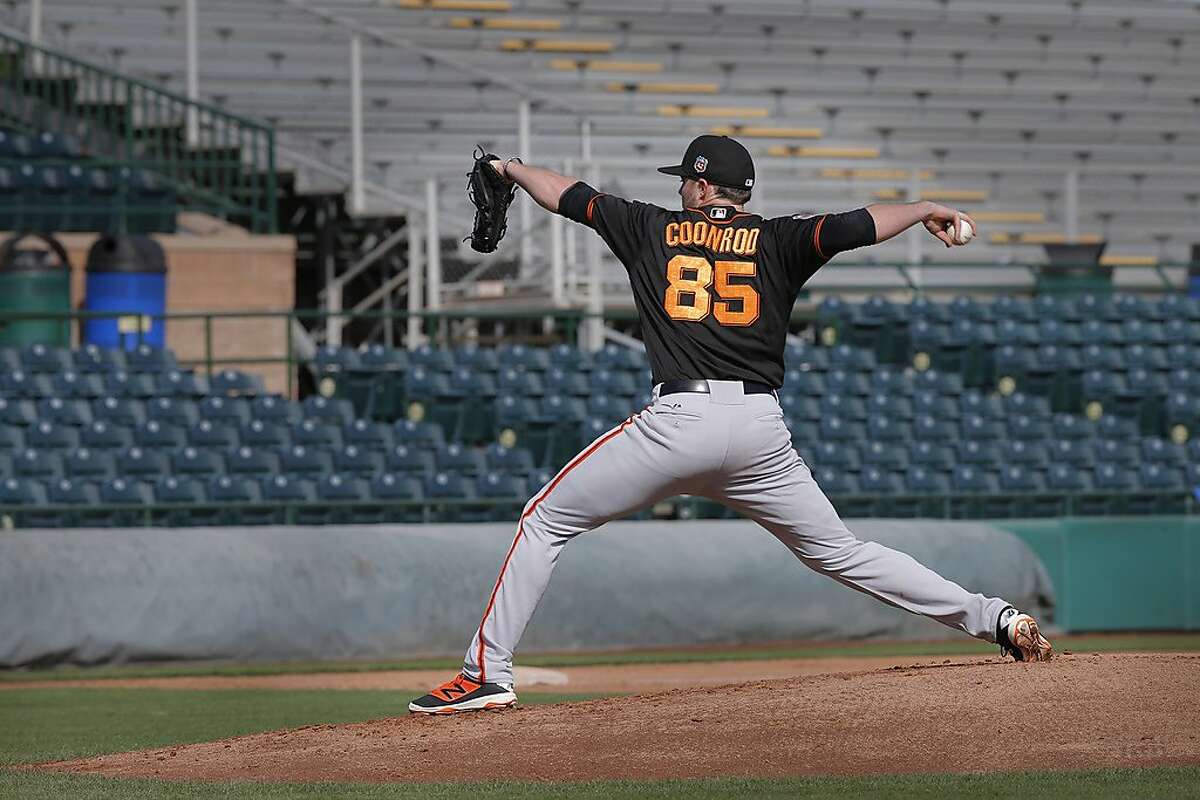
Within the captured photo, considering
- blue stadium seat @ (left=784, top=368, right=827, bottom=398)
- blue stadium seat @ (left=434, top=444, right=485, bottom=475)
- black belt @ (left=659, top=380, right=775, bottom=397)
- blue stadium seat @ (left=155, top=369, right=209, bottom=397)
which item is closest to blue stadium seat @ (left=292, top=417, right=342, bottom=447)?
blue stadium seat @ (left=434, top=444, right=485, bottom=475)

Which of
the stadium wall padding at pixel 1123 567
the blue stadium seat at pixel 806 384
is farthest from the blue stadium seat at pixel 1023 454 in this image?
the stadium wall padding at pixel 1123 567

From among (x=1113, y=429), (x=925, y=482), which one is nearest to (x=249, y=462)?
(x=925, y=482)

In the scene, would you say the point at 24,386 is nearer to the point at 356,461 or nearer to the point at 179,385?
the point at 179,385

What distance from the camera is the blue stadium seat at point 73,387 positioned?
1656 cm

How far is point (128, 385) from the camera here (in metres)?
16.7

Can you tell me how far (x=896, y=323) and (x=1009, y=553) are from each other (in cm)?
490

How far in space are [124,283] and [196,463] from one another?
2997 millimetres

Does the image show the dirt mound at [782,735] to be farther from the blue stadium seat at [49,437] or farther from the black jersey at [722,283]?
the blue stadium seat at [49,437]

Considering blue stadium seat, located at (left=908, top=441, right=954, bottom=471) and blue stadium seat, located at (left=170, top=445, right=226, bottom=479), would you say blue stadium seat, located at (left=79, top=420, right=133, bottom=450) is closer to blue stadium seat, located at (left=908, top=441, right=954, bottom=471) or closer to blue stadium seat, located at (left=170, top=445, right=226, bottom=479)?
blue stadium seat, located at (left=170, top=445, right=226, bottom=479)

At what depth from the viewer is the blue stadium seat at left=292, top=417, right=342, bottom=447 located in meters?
16.6

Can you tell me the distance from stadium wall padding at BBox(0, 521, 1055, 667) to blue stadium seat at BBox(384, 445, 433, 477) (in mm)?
2301

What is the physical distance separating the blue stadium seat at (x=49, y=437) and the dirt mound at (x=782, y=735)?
9637mm

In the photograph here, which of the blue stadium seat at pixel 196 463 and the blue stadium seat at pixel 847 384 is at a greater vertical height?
the blue stadium seat at pixel 847 384

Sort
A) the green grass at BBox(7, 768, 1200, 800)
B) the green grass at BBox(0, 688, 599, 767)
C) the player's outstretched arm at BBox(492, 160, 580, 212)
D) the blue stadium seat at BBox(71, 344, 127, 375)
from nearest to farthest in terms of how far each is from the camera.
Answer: the green grass at BBox(7, 768, 1200, 800)
the player's outstretched arm at BBox(492, 160, 580, 212)
the green grass at BBox(0, 688, 599, 767)
the blue stadium seat at BBox(71, 344, 127, 375)
